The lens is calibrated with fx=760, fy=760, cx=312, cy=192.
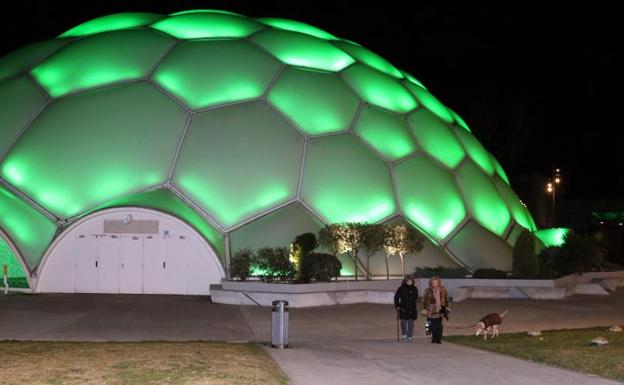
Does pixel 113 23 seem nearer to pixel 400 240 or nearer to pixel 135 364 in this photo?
pixel 400 240

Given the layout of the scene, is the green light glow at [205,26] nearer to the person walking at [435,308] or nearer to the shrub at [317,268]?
the shrub at [317,268]

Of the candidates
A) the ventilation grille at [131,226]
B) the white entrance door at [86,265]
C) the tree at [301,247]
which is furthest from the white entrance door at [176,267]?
the tree at [301,247]

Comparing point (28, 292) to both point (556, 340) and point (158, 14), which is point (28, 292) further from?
point (556, 340)

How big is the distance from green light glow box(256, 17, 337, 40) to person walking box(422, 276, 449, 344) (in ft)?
53.9

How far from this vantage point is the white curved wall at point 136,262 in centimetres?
2016

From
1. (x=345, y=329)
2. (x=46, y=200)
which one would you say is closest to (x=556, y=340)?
(x=345, y=329)

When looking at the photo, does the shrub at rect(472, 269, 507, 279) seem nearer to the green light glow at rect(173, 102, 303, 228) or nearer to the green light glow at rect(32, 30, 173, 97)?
the green light glow at rect(173, 102, 303, 228)

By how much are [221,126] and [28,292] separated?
685 centimetres

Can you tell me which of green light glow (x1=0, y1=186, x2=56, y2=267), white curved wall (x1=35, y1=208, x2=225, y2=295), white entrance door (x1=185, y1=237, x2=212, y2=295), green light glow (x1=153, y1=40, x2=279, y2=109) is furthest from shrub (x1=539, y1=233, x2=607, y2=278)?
green light glow (x1=0, y1=186, x2=56, y2=267)

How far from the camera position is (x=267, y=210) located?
824 inches

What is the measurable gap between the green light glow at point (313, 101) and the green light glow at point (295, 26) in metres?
4.01

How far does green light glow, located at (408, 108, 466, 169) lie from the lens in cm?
2424

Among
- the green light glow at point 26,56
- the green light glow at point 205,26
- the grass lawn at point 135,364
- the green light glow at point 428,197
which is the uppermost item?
the green light glow at point 205,26

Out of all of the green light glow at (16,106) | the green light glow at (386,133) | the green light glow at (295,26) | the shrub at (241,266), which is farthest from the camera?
the green light glow at (295,26)
